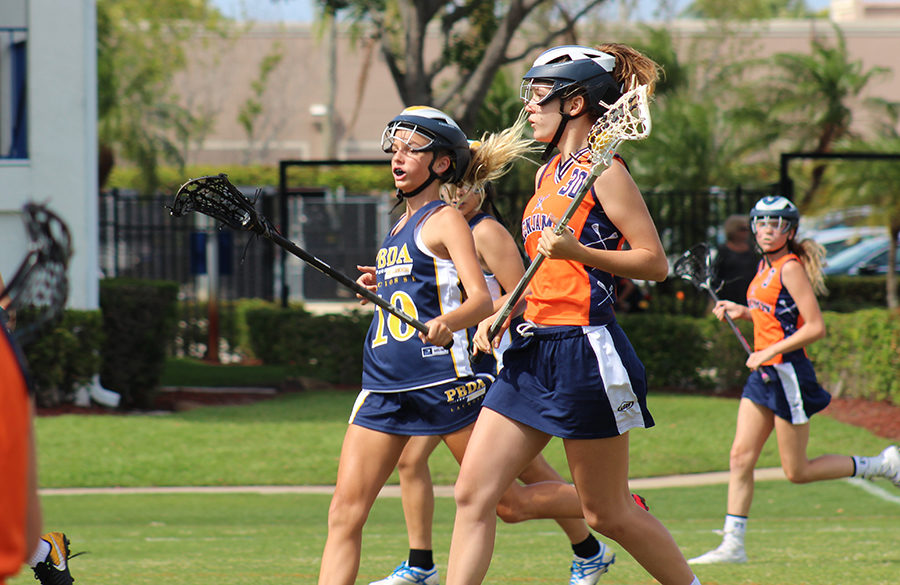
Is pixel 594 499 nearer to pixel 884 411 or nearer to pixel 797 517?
pixel 797 517

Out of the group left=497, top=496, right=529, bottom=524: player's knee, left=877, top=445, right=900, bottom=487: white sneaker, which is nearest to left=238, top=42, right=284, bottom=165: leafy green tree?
left=877, top=445, right=900, bottom=487: white sneaker

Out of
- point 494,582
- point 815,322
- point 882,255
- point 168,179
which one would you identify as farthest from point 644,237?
point 168,179

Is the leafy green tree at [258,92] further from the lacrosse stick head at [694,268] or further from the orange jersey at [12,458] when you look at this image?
the orange jersey at [12,458]

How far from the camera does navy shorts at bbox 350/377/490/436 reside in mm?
4738

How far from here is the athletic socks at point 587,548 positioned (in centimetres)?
538

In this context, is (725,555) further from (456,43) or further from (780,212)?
(456,43)

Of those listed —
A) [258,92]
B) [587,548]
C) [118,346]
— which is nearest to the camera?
[587,548]

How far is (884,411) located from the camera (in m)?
12.9

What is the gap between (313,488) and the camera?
10648 mm

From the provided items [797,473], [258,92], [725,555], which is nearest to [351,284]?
[725,555]

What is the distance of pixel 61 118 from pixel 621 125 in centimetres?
1080

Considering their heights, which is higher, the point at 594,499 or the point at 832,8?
the point at 832,8

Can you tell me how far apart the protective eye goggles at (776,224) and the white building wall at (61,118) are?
8733mm

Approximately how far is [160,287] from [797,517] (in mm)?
7899
